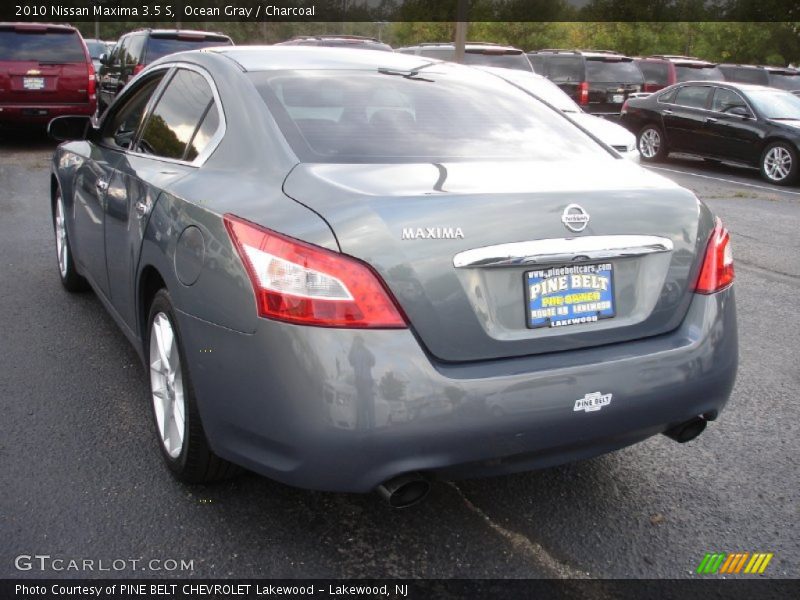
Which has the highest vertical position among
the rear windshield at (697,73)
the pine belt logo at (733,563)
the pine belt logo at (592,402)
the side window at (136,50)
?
the side window at (136,50)

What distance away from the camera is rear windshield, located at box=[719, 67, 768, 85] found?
810 inches

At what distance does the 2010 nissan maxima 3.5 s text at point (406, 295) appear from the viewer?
8.15 feet

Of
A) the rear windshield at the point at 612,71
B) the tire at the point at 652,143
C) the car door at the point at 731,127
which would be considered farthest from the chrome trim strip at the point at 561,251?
the rear windshield at the point at 612,71

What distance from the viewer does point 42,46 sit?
→ 46.0 feet

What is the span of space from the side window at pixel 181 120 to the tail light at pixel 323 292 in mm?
1044

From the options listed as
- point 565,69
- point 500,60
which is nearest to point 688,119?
point 500,60

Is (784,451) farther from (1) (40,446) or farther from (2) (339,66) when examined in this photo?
(1) (40,446)

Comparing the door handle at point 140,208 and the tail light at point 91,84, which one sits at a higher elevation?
the door handle at point 140,208

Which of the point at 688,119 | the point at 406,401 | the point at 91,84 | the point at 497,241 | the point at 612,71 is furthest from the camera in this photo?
the point at 612,71

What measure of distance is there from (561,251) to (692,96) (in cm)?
1393

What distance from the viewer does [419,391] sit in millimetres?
2465

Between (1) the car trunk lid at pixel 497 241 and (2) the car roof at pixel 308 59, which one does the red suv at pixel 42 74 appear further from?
(1) the car trunk lid at pixel 497 241

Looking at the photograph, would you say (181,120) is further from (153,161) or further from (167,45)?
(167,45)

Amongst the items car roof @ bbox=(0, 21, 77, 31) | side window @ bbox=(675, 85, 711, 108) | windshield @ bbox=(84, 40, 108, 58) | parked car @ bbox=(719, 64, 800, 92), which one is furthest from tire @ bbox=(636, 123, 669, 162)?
windshield @ bbox=(84, 40, 108, 58)
